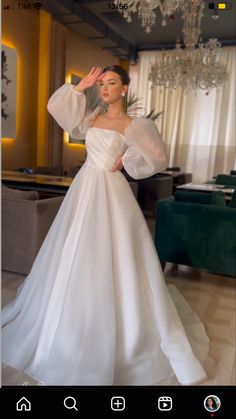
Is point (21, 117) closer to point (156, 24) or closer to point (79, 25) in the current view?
point (79, 25)

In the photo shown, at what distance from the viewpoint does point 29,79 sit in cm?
74

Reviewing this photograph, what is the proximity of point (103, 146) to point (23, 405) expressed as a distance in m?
0.78

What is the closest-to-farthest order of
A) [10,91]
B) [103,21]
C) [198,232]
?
[10,91] < [103,21] < [198,232]

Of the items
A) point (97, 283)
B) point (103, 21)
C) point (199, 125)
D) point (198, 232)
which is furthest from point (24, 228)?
point (199, 125)

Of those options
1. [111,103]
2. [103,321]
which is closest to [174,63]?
[111,103]

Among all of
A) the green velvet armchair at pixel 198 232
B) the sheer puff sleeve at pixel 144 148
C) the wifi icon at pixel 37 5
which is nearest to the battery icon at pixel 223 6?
the wifi icon at pixel 37 5

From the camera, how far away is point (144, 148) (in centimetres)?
91

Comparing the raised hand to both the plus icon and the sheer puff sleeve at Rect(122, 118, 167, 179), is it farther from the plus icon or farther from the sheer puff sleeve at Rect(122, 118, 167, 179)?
the plus icon

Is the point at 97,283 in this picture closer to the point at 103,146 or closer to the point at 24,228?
the point at 24,228

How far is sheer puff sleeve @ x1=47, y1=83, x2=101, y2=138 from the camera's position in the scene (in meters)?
0.83

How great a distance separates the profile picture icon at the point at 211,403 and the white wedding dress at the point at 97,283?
2.06ft

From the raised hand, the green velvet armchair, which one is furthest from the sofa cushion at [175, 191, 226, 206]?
the raised hand

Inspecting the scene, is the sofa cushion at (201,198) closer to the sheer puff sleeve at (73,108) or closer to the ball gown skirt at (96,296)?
the ball gown skirt at (96,296)

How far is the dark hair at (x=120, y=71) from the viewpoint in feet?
2.66
